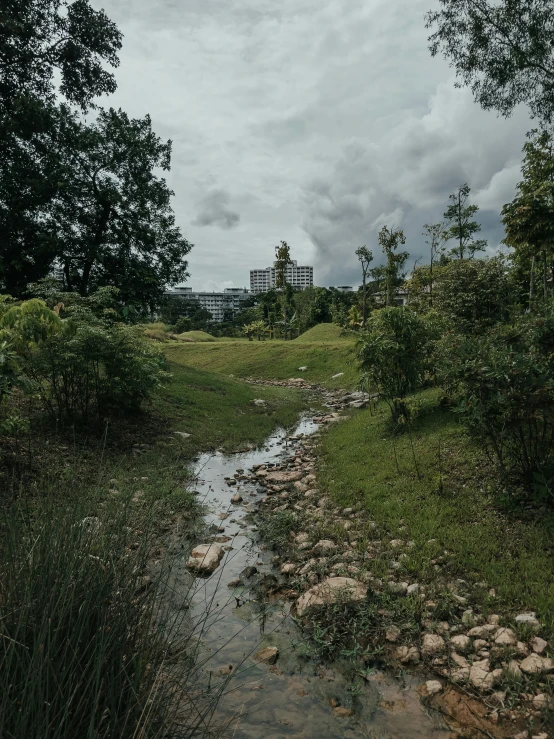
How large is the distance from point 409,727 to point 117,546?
7.25ft

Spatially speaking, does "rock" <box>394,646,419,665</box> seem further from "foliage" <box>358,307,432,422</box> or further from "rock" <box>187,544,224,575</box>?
"foliage" <box>358,307,432,422</box>

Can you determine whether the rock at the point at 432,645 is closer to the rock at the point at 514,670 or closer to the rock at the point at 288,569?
the rock at the point at 514,670

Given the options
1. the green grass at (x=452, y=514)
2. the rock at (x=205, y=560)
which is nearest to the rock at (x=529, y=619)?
the green grass at (x=452, y=514)

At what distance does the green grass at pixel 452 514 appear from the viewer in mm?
4207

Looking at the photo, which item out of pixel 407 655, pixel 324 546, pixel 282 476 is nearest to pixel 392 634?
pixel 407 655

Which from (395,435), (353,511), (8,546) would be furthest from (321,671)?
(395,435)

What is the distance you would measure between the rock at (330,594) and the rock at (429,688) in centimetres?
93

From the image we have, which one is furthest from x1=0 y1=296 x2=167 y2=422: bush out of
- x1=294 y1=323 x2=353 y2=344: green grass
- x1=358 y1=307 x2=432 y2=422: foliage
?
x1=294 y1=323 x2=353 y2=344: green grass

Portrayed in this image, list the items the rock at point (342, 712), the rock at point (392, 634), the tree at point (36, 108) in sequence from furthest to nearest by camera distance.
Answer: the tree at point (36, 108), the rock at point (392, 634), the rock at point (342, 712)

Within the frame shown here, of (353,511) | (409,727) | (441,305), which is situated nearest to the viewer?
(409,727)

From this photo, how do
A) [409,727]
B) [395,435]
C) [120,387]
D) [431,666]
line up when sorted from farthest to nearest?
[120,387]
[395,435]
[431,666]
[409,727]

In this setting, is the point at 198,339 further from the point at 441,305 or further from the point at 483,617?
the point at 483,617

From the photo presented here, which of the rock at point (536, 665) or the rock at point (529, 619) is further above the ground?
the rock at point (529, 619)

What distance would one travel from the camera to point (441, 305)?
1811 cm
